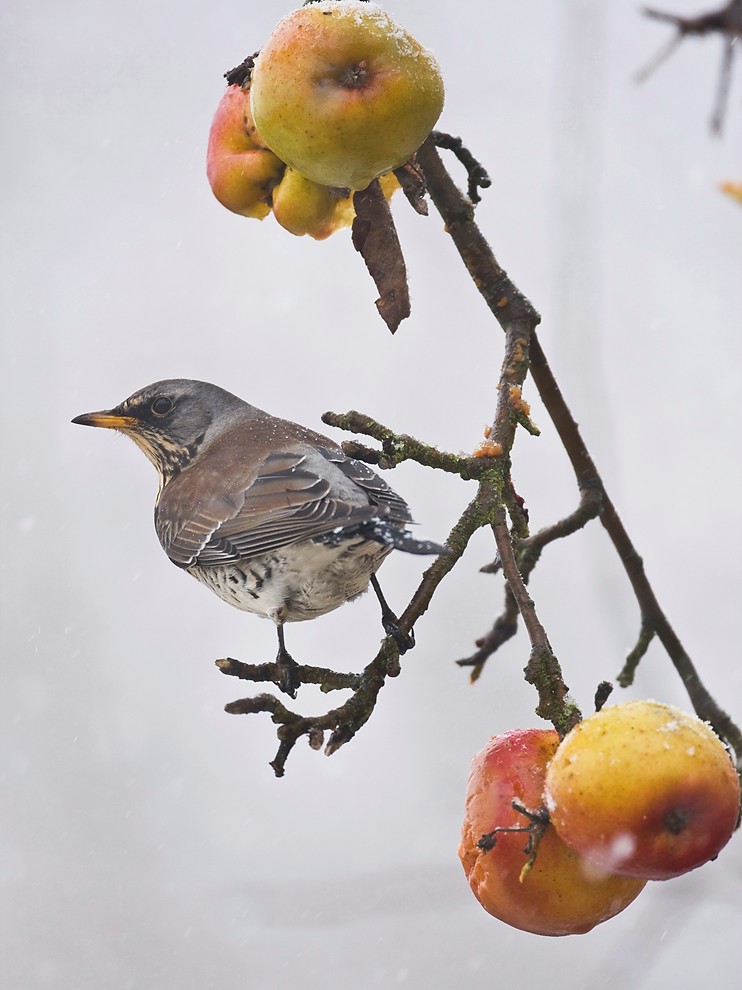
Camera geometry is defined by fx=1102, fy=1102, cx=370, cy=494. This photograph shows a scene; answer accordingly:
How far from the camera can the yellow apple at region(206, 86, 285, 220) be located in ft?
6.66

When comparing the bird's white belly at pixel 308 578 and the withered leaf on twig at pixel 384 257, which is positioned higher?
the withered leaf on twig at pixel 384 257

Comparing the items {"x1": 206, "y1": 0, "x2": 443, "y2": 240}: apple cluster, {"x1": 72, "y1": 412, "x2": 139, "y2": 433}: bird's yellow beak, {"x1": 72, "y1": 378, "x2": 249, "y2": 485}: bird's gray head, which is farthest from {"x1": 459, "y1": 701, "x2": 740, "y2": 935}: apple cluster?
{"x1": 72, "y1": 378, "x2": 249, "y2": 485}: bird's gray head

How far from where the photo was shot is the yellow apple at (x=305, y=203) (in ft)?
6.49

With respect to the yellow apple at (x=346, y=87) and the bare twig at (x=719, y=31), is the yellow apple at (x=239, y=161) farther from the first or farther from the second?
the bare twig at (x=719, y=31)

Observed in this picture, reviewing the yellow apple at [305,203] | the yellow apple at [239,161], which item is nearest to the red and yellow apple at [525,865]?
the yellow apple at [305,203]

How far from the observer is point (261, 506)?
2.69 meters

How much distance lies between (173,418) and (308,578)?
3.48 ft

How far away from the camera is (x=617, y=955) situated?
7.63 ft

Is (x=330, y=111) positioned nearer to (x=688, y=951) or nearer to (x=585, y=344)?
(x=585, y=344)

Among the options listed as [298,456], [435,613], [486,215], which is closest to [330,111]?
[298,456]

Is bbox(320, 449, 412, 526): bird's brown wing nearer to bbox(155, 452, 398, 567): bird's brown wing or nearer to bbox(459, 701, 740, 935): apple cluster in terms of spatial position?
bbox(155, 452, 398, 567): bird's brown wing

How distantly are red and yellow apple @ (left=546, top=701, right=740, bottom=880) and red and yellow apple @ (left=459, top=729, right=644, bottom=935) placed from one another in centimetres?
12

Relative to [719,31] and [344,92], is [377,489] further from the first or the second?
[719,31]

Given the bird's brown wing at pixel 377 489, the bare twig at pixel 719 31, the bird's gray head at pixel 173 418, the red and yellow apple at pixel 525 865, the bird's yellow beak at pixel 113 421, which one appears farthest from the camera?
the bird's gray head at pixel 173 418
